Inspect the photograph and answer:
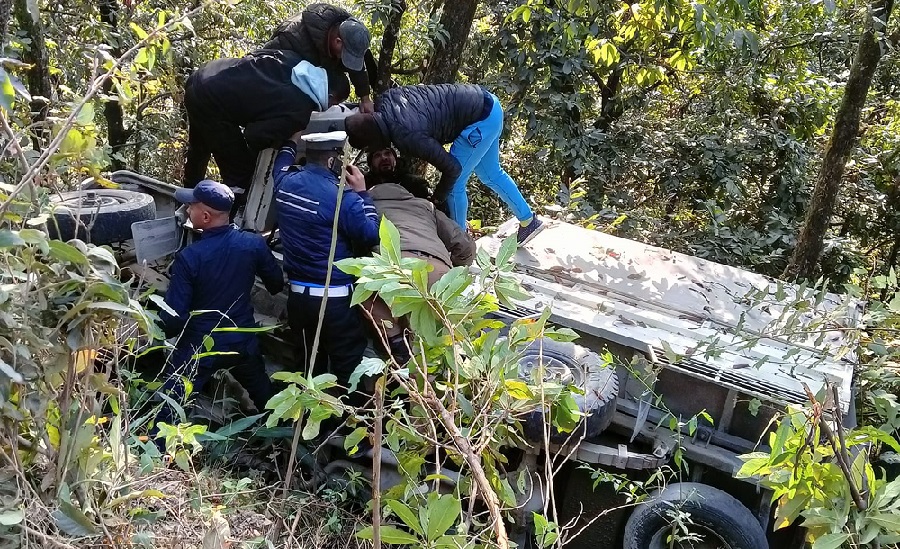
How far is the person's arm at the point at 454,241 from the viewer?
4.47m

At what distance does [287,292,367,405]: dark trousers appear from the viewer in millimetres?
3900

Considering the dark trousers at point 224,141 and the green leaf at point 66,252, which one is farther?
the dark trousers at point 224,141

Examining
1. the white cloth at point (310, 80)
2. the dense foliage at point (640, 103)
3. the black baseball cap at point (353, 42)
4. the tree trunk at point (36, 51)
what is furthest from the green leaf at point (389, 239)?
the tree trunk at point (36, 51)

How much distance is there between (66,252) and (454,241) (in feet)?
9.46

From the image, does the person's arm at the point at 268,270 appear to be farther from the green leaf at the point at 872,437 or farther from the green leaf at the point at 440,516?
the green leaf at the point at 872,437

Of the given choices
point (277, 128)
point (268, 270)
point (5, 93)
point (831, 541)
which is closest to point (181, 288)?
point (268, 270)

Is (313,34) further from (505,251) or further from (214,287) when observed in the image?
(505,251)

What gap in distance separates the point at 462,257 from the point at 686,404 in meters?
1.61

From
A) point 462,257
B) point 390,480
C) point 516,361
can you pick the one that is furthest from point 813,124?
point 516,361

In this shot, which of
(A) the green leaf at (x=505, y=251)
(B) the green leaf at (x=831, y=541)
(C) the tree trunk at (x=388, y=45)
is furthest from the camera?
(C) the tree trunk at (x=388, y=45)

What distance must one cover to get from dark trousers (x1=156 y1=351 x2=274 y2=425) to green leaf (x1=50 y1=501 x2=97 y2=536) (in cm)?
195

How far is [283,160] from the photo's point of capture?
4.25 m

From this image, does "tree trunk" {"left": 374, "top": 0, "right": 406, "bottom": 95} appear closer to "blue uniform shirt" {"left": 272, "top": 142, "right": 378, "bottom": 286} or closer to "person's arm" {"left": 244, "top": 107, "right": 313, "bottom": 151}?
"person's arm" {"left": 244, "top": 107, "right": 313, "bottom": 151}

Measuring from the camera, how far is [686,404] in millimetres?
3625
